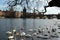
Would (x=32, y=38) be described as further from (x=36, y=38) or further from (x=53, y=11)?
(x=53, y=11)

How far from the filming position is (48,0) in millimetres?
14305

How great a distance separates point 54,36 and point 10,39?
6.81 meters

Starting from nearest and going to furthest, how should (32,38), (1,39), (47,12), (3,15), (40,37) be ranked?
(47,12)
(32,38)
(40,37)
(1,39)
(3,15)

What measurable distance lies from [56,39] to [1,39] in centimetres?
494

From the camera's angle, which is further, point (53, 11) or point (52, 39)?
point (52, 39)

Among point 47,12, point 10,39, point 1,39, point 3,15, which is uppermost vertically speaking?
point 47,12

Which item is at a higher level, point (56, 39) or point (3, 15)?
point (56, 39)

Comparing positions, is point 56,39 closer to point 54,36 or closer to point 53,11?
point 54,36

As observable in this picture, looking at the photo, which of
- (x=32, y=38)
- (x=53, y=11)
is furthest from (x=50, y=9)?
(x=32, y=38)

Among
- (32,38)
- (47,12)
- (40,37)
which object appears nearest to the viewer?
(47,12)

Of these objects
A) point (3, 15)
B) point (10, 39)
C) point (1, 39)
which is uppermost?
point (10, 39)

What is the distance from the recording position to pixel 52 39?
18828mm

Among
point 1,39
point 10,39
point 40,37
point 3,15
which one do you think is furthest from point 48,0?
point 3,15

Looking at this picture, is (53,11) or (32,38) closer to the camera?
(53,11)
